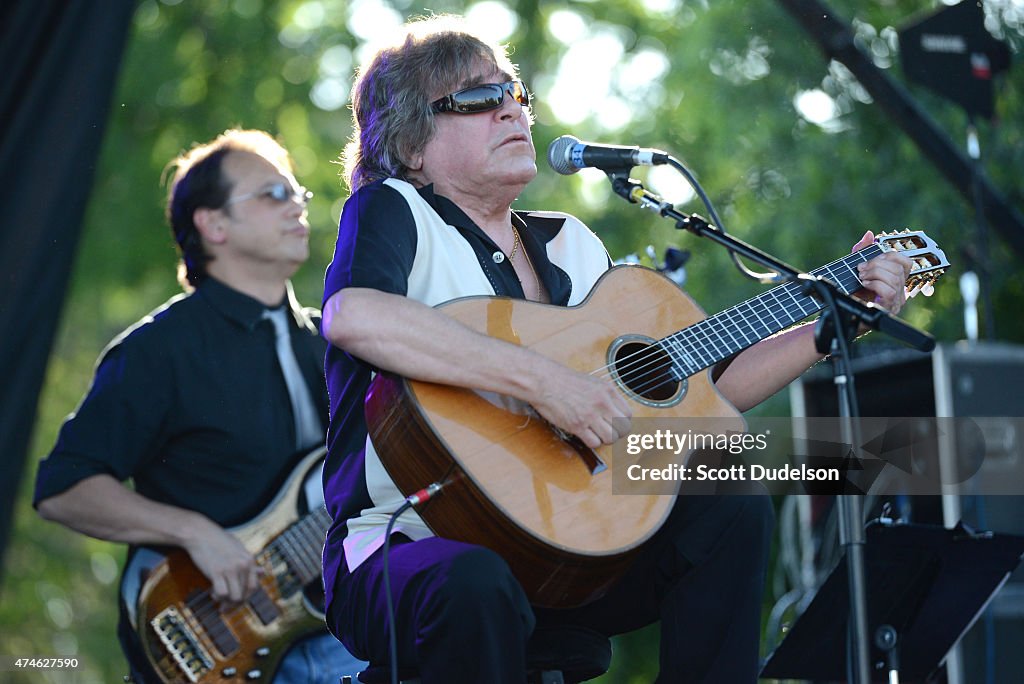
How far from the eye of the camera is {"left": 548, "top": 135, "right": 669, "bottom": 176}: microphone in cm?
296

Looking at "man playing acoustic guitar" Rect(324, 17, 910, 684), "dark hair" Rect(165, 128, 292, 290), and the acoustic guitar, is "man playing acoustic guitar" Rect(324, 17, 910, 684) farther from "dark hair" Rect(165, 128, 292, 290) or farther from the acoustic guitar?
"dark hair" Rect(165, 128, 292, 290)

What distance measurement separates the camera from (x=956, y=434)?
4.22m

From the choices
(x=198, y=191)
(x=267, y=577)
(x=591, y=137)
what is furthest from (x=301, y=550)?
(x=591, y=137)

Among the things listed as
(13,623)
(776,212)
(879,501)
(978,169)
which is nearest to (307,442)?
(879,501)

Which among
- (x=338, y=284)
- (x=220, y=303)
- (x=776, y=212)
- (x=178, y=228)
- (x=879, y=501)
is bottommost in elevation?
(x=879, y=501)

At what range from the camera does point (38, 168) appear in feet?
9.45

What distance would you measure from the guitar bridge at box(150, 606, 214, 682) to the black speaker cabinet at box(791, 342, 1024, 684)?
2.42 metres

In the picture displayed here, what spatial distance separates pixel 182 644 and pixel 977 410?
2815 mm

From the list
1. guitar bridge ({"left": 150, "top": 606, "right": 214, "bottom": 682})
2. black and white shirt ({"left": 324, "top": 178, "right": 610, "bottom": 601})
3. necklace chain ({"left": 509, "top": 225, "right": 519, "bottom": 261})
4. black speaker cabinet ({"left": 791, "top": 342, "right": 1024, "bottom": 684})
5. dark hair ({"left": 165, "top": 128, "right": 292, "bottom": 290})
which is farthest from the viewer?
dark hair ({"left": 165, "top": 128, "right": 292, "bottom": 290})

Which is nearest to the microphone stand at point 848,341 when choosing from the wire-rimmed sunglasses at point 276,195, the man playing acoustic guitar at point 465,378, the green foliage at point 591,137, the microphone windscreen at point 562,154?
the microphone windscreen at point 562,154

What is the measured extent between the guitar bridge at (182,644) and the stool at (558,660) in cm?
131

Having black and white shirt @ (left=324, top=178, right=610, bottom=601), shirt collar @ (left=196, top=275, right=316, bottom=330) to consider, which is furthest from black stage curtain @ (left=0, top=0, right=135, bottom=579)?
shirt collar @ (left=196, top=275, right=316, bottom=330)

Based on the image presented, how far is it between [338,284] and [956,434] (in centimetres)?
242

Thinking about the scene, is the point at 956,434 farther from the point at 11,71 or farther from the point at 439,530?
the point at 11,71
